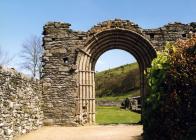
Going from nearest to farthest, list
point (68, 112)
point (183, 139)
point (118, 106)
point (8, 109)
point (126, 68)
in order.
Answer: point (183, 139) < point (8, 109) < point (68, 112) < point (118, 106) < point (126, 68)

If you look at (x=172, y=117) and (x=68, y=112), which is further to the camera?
(x=68, y=112)

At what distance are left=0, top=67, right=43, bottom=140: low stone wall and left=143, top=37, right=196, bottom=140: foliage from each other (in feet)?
14.3

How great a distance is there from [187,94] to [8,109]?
226 inches

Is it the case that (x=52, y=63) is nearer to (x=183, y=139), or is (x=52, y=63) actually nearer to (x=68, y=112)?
(x=68, y=112)

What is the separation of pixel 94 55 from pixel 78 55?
0.98 metres

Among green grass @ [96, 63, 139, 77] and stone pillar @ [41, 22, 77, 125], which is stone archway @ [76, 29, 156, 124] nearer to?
stone pillar @ [41, 22, 77, 125]

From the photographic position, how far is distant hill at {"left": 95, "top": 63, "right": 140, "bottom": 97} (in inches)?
1870

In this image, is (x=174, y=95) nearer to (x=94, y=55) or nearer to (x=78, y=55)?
(x=78, y=55)

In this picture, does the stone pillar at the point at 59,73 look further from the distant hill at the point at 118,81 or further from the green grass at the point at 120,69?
the green grass at the point at 120,69

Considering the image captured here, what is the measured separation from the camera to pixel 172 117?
1066cm

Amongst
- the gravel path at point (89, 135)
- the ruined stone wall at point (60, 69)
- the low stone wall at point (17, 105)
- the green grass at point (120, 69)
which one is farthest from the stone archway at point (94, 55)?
the green grass at point (120, 69)

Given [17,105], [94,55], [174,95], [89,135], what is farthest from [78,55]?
[174,95]

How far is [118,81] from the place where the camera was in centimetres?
5006

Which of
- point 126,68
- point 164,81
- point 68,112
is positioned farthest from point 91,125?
point 126,68
